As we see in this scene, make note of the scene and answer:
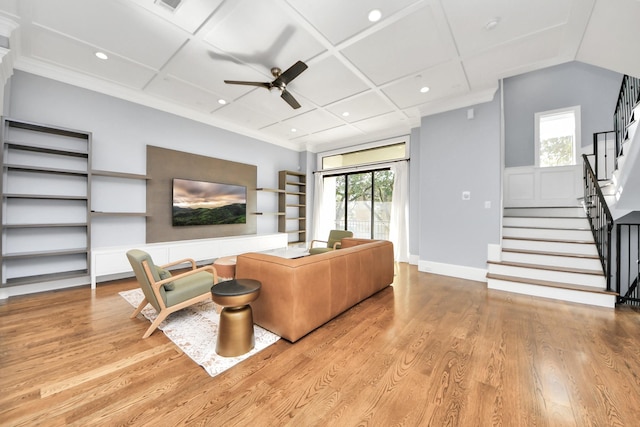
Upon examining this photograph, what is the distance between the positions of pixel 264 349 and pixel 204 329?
2.41 ft

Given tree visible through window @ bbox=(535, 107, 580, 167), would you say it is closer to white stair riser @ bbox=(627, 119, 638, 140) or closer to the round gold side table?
white stair riser @ bbox=(627, 119, 638, 140)

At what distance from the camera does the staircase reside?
121 inches

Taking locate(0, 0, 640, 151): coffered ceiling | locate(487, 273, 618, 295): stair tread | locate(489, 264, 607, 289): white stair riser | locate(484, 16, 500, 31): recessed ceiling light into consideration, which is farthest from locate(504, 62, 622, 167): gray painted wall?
locate(484, 16, 500, 31): recessed ceiling light

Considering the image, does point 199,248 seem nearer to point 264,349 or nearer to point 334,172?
point 264,349

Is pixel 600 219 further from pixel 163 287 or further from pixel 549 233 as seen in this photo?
pixel 163 287

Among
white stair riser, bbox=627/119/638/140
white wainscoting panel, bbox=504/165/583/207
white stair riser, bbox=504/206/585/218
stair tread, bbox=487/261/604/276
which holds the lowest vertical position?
stair tread, bbox=487/261/604/276

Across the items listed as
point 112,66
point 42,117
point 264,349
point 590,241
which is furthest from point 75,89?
point 590,241

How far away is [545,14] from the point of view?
241 centimetres

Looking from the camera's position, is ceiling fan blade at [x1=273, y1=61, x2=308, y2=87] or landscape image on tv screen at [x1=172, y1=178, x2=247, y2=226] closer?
ceiling fan blade at [x1=273, y1=61, x2=308, y2=87]

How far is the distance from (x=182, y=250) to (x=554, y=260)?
619cm

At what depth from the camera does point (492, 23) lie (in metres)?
2.50

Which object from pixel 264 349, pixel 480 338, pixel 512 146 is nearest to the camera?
pixel 264 349

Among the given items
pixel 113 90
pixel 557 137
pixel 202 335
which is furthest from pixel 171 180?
pixel 557 137

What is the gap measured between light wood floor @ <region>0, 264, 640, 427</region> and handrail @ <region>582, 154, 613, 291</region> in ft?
2.38
